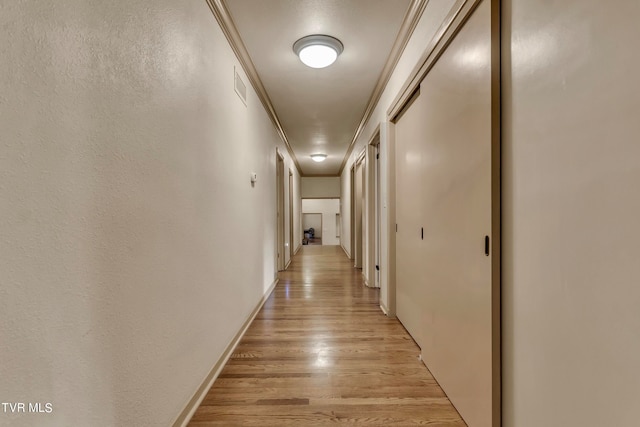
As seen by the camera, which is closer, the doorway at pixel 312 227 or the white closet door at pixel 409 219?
the white closet door at pixel 409 219

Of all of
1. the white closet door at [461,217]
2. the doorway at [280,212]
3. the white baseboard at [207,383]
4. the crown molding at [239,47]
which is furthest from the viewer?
the doorway at [280,212]

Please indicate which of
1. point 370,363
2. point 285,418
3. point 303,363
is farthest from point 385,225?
point 285,418

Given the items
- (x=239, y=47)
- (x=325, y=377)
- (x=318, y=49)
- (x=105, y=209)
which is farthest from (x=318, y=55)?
(x=325, y=377)

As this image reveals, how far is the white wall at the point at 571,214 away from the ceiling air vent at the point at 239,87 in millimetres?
1969

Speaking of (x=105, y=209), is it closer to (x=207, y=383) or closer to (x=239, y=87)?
(x=207, y=383)

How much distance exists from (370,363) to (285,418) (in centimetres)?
78

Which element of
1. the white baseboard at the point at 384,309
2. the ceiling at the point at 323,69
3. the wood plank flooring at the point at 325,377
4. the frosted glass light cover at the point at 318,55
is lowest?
the wood plank flooring at the point at 325,377

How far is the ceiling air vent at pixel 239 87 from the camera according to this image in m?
2.38

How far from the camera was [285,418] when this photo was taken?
149 centimetres

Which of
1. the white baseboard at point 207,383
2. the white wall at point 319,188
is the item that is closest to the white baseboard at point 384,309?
the white baseboard at point 207,383

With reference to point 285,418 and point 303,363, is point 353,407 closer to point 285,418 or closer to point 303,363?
point 285,418

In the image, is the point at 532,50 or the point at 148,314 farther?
the point at 148,314

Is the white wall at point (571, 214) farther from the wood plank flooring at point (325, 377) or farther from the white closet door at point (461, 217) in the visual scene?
the wood plank flooring at point (325, 377)

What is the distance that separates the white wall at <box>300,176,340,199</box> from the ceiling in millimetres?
5189
